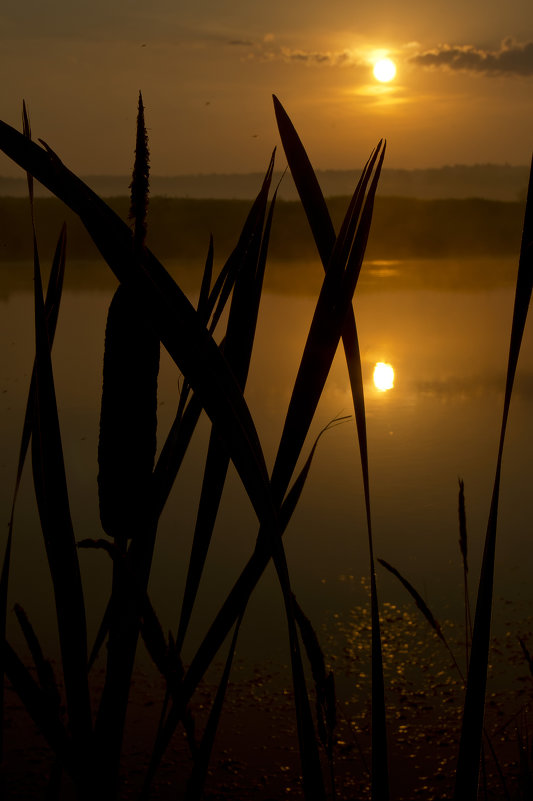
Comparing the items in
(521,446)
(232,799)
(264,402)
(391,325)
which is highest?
(391,325)

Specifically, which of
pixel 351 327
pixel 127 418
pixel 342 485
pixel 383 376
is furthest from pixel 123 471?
pixel 383 376

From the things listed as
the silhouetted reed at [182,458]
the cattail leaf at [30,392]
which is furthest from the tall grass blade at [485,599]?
the cattail leaf at [30,392]

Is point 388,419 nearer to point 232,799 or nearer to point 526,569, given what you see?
point 526,569

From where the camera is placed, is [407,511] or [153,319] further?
[407,511]

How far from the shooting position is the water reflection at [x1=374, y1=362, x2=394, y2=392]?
4.85m

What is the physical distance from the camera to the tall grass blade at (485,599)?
395 mm

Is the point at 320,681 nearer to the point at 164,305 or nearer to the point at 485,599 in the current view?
the point at 485,599

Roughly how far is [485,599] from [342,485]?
281cm

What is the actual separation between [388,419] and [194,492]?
1243 mm

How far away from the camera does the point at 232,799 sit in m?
1.58

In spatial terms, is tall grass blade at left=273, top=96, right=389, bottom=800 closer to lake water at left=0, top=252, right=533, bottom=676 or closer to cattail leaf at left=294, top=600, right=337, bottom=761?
cattail leaf at left=294, top=600, right=337, bottom=761

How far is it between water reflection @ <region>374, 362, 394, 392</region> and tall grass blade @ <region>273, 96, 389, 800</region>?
14.2 ft

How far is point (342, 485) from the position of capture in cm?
322

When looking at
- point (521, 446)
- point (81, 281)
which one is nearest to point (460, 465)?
point (521, 446)
